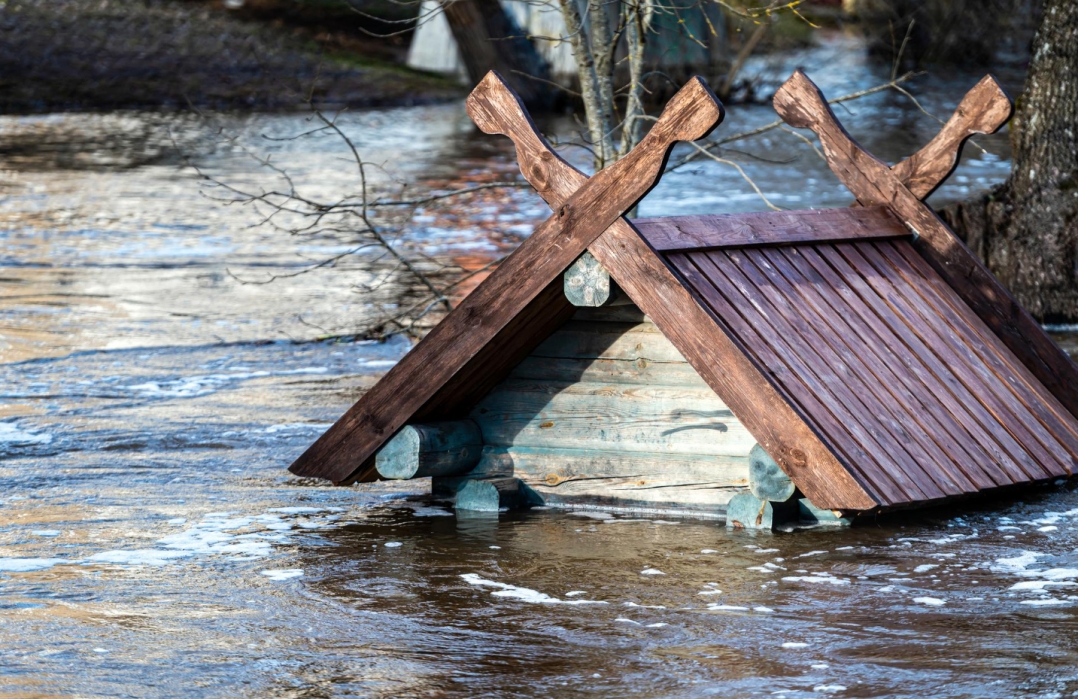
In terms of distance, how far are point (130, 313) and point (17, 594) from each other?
228 inches

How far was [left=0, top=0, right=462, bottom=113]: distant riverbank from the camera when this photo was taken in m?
26.4

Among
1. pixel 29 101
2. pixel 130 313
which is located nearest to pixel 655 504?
pixel 130 313

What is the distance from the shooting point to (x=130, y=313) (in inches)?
409

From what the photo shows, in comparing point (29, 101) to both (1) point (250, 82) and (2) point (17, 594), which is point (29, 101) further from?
(2) point (17, 594)

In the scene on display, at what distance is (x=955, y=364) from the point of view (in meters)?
5.82

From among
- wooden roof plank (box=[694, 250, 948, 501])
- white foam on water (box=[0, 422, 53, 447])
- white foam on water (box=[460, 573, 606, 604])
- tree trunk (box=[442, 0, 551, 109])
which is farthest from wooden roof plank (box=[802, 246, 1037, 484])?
tree trunk (box=[442, 0, 551, 109])

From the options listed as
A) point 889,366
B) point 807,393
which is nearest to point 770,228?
point 889,366

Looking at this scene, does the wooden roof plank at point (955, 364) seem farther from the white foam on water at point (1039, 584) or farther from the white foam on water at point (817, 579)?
the white foam on water at point (817, 579)

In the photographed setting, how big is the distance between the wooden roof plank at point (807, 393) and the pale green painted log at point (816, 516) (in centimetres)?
48

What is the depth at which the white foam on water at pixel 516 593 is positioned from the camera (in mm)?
4699

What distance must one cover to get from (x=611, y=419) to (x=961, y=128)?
6.54 ft

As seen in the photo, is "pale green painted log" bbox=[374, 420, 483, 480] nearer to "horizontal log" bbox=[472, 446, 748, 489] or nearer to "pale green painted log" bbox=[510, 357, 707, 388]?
"horizontal log" bbox=[472, 446, 748, 489]

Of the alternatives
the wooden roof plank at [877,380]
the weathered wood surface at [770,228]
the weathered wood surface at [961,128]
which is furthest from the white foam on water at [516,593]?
the weathered wood surface at [961,128]

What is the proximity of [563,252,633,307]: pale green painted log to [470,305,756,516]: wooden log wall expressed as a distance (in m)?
0.42
